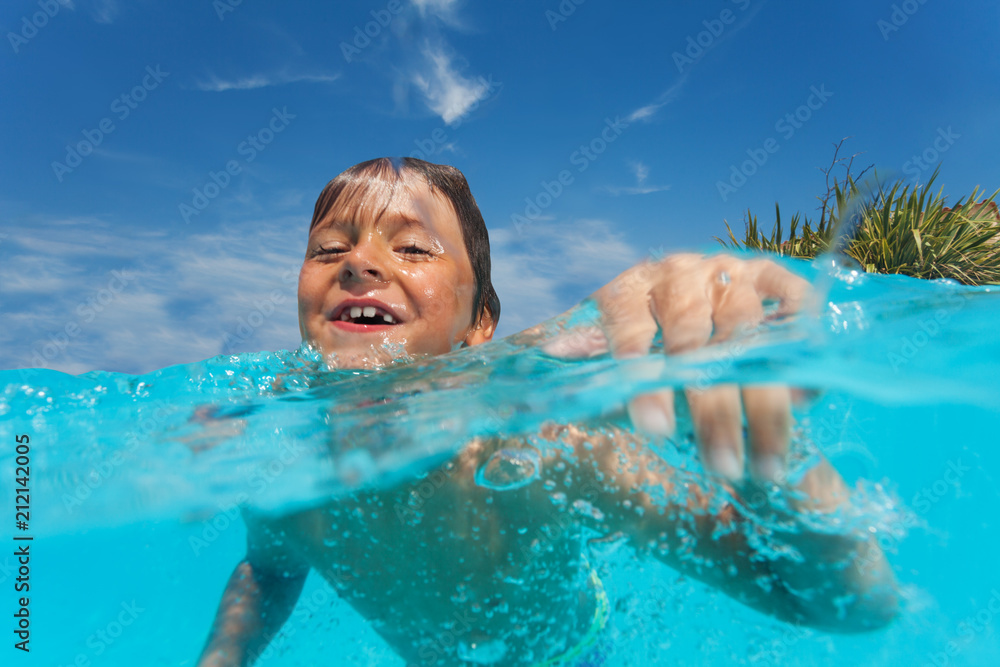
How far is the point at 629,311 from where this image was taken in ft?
6.16

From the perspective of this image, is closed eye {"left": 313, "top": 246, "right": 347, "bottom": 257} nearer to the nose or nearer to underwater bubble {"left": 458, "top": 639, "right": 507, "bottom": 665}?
the nose

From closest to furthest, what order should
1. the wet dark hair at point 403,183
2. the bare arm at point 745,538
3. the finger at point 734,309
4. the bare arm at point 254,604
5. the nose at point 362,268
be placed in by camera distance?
1. the finger at point 734,309
2. the bare arm at point 745,538
3. the nose at point 362,268
4. the bare arm at point 254,604
5. the wet dark hair at point 403,183

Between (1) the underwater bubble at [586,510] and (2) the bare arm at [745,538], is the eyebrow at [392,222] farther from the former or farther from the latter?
(1) the underwater bubble at [586,510]

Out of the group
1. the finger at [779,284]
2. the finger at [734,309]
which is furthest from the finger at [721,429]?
the finger at [779,284]

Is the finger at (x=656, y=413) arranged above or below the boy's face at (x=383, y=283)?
below

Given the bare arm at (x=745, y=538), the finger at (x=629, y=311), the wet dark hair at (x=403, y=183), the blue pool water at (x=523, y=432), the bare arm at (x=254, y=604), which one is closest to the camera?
the finger at (x=629, y=311)

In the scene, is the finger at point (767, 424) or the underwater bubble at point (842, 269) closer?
the finger at point (767, 424)

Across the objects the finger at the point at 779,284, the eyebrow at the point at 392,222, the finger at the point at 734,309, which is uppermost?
the eyebrow at the point at 392,222

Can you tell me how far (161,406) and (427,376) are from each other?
214cm

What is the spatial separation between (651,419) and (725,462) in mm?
585

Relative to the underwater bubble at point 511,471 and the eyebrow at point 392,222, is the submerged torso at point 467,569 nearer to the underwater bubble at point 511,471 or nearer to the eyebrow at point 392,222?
the underwater bubble at point 511,471

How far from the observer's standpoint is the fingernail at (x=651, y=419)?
6.50ft

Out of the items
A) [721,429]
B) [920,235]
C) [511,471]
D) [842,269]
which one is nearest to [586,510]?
[511,471]

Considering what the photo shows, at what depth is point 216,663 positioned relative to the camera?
2.85m
